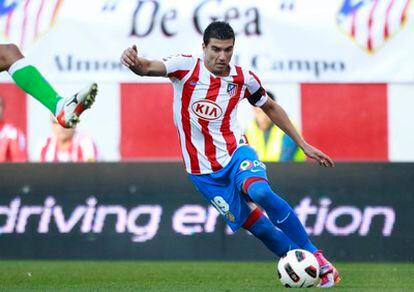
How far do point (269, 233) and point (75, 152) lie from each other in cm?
526

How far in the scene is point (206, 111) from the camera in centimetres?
1070

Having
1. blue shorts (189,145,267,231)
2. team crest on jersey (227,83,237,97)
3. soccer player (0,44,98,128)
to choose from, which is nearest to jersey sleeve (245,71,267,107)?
team crest on jersey (227,83,237,97)

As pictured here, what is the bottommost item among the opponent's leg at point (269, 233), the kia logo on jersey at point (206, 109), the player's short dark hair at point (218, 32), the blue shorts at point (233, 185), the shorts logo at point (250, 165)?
the opponent's leg at point (269, 233)

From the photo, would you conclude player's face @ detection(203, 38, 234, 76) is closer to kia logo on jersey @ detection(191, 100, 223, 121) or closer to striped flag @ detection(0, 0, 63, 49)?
kia logo on jersey @ detection(191, 100, 223, 121)

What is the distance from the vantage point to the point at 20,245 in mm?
14141

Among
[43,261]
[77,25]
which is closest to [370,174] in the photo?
[43,261]

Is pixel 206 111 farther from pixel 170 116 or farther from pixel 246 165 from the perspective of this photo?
pixel 170 116

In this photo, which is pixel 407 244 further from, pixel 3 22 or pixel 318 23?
pixel 3 22

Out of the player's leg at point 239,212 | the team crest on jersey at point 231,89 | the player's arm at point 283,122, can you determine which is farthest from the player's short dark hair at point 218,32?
the player's leg at point 239,212

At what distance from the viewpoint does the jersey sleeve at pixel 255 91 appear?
1084cm

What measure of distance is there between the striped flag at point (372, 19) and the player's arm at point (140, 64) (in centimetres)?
644

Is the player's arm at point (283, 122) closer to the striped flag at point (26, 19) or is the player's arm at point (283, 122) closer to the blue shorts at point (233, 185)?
the blue shorts at point (233, 185)

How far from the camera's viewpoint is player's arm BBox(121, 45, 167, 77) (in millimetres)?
9891

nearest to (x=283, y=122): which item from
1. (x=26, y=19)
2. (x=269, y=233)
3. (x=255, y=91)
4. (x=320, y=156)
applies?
(x=255, y=91)
